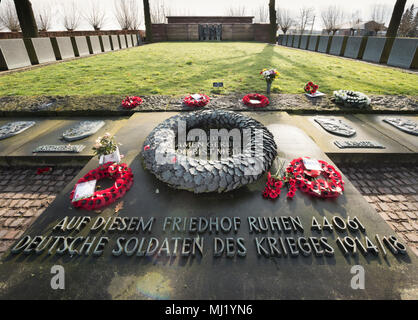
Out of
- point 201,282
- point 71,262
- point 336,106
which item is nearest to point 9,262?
point 71,262

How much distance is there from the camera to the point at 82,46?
18.6 meters

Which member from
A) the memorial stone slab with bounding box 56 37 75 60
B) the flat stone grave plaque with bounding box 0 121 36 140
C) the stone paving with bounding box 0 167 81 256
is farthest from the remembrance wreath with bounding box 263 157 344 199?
the memorial stone slab with bounding box 56 37 75 60

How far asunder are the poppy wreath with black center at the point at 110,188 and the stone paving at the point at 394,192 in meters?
3.93

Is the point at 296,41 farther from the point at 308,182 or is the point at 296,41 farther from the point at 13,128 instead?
the point at 13,128

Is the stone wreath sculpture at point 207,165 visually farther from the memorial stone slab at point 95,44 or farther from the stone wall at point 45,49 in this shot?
the memorial stone slab at point 95,44

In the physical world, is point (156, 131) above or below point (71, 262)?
above

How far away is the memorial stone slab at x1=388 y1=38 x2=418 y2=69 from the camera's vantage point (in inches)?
492

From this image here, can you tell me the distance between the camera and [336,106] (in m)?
6.29

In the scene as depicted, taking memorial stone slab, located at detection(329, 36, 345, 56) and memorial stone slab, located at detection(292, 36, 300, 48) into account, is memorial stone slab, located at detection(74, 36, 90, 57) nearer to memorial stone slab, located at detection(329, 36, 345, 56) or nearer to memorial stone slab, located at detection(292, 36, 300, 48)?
memorial stone slab, located at detection(329, 36, 345, 56)

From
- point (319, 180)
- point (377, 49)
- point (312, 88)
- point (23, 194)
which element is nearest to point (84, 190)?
point (23, 194)

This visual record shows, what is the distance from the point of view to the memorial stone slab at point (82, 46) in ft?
59.0

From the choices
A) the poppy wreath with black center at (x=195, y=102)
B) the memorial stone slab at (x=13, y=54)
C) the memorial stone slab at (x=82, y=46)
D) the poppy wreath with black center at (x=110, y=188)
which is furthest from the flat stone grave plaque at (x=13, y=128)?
the memorial stone slab at (x=82, y=46)
